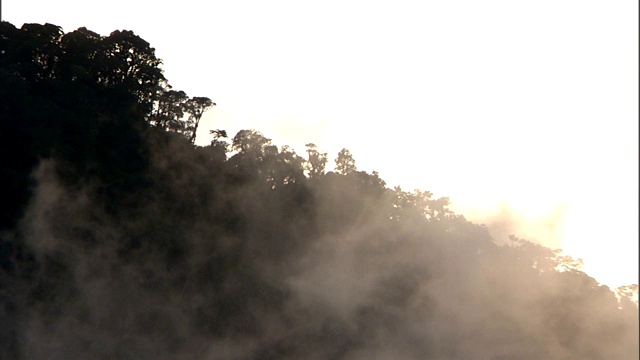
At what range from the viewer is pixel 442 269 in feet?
108

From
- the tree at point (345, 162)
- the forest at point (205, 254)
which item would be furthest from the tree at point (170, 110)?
the tree at point (345, 162)

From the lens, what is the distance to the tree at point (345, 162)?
36.5 m

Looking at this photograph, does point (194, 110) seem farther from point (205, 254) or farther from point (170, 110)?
point (205, 254)

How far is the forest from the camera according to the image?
78.2 ft

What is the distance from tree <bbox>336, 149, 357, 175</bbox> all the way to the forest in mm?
154

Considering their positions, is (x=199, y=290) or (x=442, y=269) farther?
(x=442, y=269)

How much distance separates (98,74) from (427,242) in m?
16.3

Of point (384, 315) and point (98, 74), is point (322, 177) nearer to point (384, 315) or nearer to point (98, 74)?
point (384, 315)

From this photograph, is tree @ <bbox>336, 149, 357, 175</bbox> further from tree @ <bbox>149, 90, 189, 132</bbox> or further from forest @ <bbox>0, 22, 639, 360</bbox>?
tree @ <bbox>149, 90, 189, 132</bbox>

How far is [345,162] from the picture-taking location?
121 feet

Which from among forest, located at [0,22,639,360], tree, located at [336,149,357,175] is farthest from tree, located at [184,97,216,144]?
tree, located at [336,149,357,175]

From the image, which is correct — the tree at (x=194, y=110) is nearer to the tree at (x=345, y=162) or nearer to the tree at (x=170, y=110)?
the tree at (x=170, y=110)

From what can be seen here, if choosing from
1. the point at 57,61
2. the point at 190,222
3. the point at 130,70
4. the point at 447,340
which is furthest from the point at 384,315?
the point at 57,61

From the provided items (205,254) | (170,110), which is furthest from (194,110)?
(205,254)
